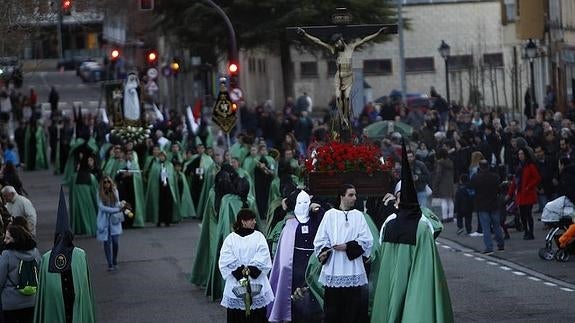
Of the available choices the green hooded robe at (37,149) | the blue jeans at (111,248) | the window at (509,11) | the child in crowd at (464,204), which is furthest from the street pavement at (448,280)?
the window at (509,11)

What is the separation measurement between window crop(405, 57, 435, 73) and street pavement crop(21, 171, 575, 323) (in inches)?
1745

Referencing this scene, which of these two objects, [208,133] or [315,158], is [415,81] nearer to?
[208,133]

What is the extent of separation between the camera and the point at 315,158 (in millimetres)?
21766

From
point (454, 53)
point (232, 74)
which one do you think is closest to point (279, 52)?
point (454, 53)

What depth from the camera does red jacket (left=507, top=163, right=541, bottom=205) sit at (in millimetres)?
31203

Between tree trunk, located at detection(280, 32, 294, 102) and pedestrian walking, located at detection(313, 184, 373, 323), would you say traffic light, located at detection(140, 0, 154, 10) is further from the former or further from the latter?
pedestrian walking, located at detection(313, 184, 373, 323)

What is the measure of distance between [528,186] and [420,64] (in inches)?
1928

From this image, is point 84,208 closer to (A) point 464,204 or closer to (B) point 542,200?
(A) point 464,204

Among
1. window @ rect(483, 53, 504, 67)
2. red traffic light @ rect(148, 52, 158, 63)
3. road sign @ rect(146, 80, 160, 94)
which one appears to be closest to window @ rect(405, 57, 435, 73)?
window @ rect(483, 53, 504, 67)

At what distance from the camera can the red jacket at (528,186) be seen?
31.2m

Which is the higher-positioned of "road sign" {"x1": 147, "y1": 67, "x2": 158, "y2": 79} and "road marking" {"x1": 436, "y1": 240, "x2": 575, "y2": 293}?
"road sign" {"x1": 147, "y1": 67, "x2": 158, "y2": 79}

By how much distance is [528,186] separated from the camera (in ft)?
103

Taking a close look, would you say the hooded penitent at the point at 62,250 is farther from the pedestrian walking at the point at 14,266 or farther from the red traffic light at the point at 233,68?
the red traffic light at the point at 233,68

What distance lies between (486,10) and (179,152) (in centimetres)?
4014
